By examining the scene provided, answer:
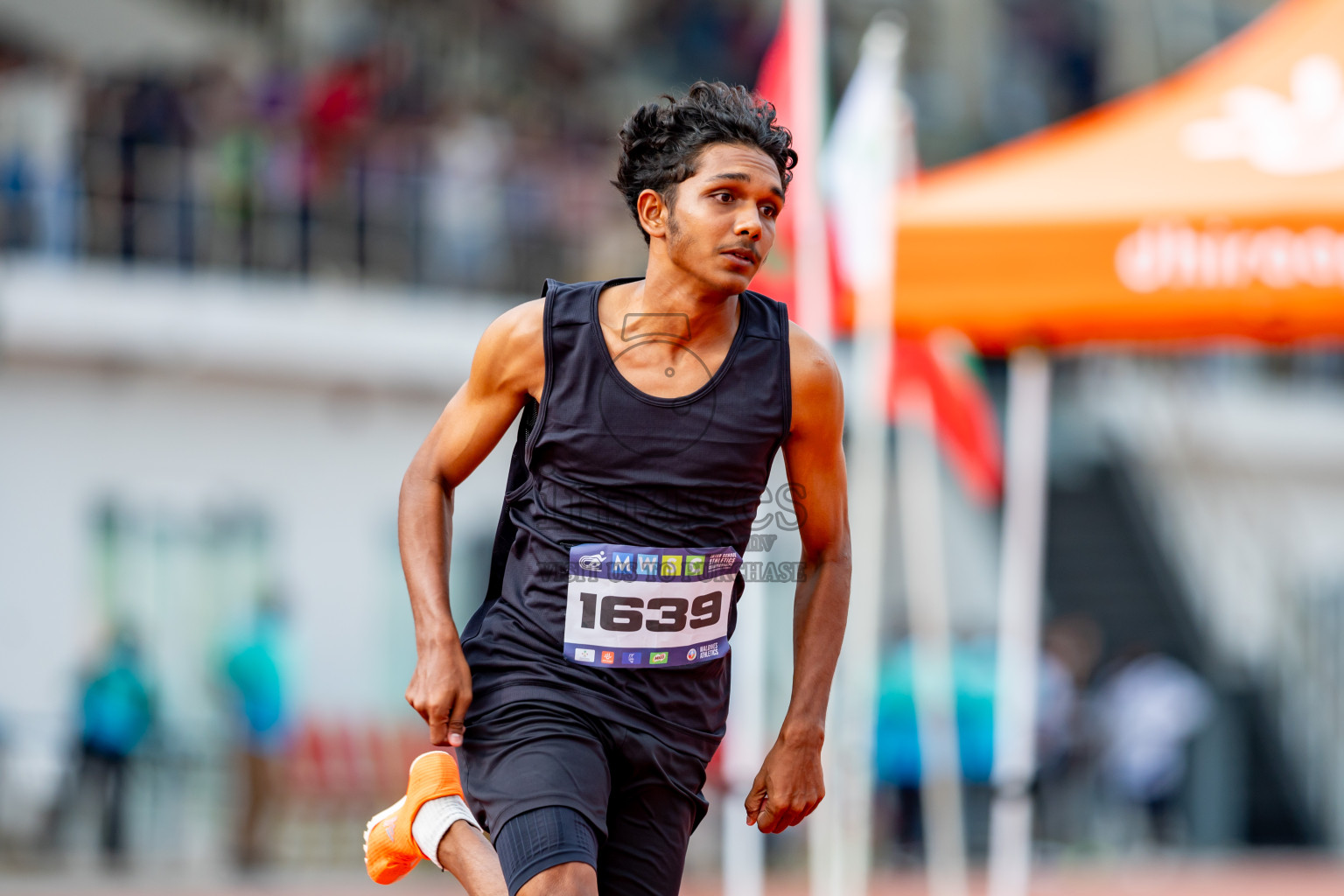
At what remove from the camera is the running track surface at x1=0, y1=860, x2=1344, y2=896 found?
12.0 meters

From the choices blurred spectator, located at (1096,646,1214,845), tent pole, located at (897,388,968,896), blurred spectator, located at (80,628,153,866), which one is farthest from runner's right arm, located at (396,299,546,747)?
blurred spectator, located at (1096,646,1214,845)

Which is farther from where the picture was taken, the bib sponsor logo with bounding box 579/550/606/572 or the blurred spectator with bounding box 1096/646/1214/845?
the blurred spectator with bounding box 1096/646/1214/845

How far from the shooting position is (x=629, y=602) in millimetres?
3746

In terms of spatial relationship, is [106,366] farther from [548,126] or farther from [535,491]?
[535,491]

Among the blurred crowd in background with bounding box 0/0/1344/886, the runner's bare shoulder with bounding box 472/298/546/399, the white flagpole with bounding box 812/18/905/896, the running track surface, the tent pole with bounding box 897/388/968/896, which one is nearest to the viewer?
the runner's bare shoulder with bounding box 472/298/546/399

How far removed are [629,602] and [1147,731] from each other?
11.5 m

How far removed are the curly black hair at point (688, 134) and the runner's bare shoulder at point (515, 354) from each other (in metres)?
0.32

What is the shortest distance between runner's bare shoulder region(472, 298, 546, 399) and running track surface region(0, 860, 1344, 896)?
28.0 feet

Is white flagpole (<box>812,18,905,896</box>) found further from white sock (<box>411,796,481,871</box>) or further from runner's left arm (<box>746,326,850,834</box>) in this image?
white sock (<box>411,796,481,871</box>)

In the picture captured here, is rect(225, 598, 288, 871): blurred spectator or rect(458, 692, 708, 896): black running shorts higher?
rect(458, 692, 708, 896): black running shorts

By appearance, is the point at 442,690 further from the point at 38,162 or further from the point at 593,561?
the point at 38,162

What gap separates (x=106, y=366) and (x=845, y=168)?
33.4 ft

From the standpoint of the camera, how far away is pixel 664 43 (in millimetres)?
22281

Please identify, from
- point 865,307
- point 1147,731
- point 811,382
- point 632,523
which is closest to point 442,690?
point 632,523
